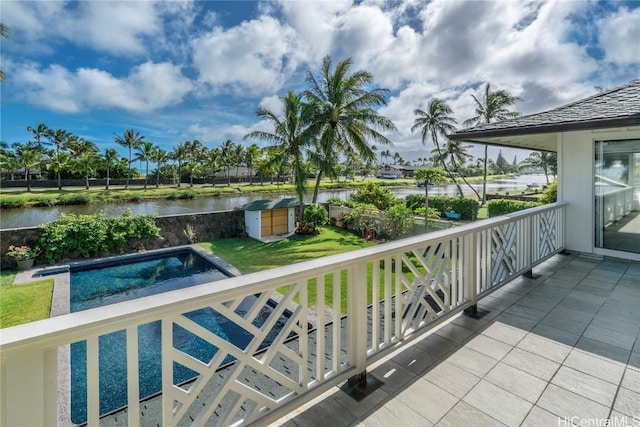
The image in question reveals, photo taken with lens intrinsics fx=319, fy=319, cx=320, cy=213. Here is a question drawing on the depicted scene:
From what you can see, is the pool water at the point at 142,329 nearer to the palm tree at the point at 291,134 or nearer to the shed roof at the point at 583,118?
the shed roof at the point at 583,118

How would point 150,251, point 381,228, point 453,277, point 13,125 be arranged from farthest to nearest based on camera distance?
1. point 13,125
2. point 381,228
3. point 150,251
4. point 453,277

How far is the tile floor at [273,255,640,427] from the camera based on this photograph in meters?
2.01

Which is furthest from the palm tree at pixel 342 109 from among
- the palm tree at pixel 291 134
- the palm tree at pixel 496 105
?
the palm tree at pixel 496 105

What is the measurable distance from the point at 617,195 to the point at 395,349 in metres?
5.12

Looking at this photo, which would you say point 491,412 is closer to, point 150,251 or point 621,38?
point 621,38

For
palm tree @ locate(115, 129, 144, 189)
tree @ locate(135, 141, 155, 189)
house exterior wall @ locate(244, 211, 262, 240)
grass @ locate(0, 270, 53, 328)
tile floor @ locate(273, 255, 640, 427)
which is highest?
palm tree @ locate(115, 129, 144, 189)

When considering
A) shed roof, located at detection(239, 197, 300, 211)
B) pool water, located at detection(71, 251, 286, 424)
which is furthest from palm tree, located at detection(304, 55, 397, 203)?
pool water, located at detection(71, 251, 286, 424)

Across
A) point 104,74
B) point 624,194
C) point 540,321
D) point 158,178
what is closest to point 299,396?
point 540,321

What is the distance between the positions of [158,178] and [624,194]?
46.2 meters

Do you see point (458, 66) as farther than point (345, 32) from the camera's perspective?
Yes

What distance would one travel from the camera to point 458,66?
41.1 feet

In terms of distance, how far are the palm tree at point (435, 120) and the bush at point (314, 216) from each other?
1423 centimetres

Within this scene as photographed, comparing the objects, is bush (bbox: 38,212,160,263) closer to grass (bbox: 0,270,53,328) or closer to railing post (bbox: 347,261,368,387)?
grass (bbox: 0,270,53,328)

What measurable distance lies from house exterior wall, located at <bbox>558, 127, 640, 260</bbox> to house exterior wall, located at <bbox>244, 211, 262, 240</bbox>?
1106 cm
